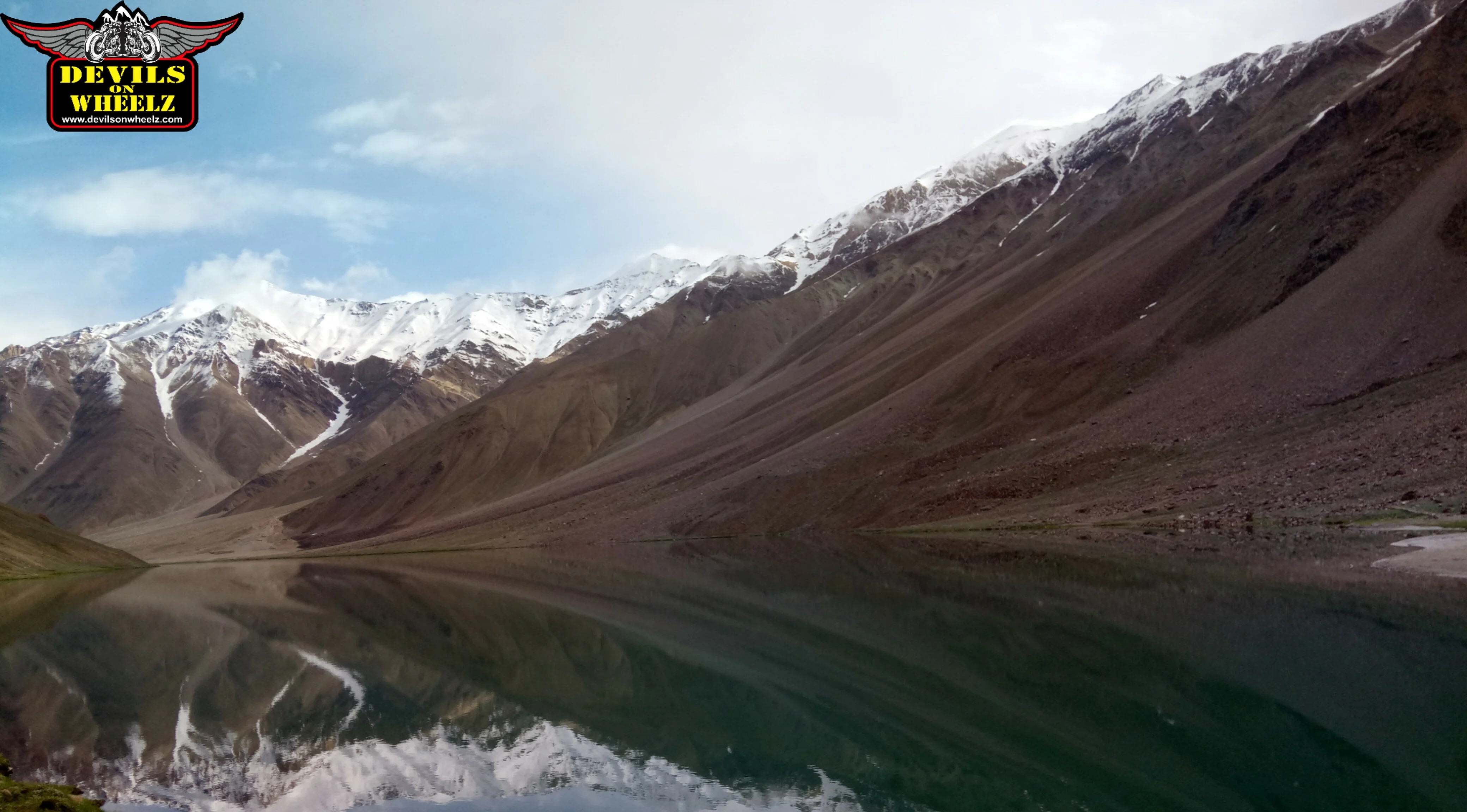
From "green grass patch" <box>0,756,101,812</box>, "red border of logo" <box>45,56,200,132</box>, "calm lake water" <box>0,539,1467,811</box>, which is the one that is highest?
"red border of logo" <box>45,56,200,132</box>

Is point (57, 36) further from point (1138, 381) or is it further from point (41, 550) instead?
point (41, 550)

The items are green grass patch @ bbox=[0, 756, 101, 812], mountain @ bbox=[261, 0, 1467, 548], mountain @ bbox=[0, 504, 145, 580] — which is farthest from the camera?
mountain @ bbox=[0, 504, 145, 580]

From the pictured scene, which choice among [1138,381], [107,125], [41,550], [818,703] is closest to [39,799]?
[818,703]

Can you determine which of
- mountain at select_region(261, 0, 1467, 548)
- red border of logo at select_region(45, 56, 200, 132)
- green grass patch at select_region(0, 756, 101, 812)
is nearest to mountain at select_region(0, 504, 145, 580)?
mountain at select_region(261, 0, 1467, 548)

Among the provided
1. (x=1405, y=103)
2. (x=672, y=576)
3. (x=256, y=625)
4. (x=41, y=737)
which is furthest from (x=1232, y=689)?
(x=1405, y=103)

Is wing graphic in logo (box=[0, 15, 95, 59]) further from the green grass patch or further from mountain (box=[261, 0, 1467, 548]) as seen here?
mountain (box=[261, 0, 1467, 548])

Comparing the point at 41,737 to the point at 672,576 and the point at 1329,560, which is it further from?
the point at 1329,560
